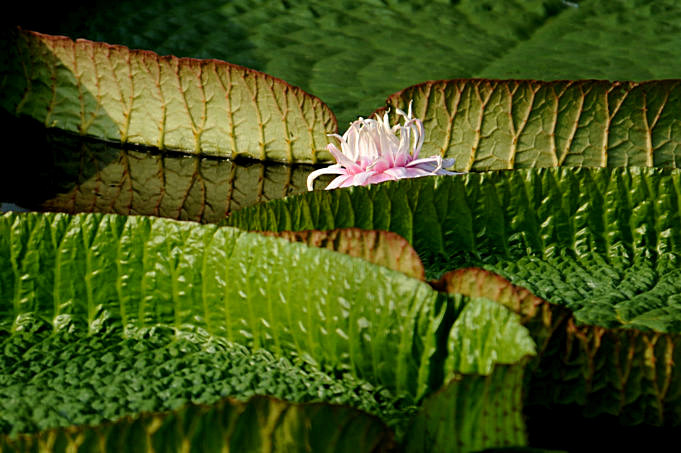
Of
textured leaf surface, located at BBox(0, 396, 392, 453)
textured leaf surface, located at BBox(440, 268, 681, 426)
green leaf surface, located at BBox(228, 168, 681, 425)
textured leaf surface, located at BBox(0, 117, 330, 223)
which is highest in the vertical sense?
textured leaf surface, located at BBox(0, 117, 330, 223)

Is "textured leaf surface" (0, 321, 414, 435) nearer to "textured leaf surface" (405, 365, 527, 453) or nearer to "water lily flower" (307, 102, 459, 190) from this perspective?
"textured leaf surface" (405, 365, 527, 453)

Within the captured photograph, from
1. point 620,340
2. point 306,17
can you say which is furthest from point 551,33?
point 620,340

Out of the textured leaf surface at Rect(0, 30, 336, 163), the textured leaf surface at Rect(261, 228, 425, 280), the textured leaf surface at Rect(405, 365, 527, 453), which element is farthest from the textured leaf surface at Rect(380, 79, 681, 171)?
the textured leaf surface at Rect(405, 365, 527, 453)

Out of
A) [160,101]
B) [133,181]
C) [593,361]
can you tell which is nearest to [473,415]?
[593,361]

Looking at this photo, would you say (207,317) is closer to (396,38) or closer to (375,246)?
(375,246)

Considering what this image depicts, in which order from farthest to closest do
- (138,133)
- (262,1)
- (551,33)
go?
(262,1) < (551,33) < (138,133)

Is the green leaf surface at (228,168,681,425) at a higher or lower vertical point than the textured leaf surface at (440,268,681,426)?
higher

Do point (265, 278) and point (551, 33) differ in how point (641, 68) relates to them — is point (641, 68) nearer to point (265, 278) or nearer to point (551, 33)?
point (551, 33)
